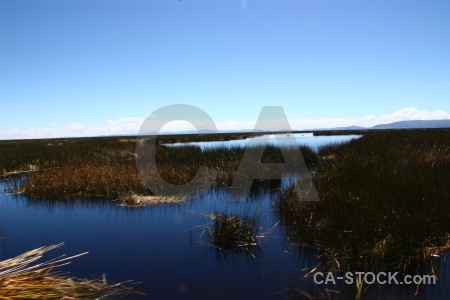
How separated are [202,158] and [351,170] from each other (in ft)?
26.2

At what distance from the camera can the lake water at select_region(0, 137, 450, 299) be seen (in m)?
4.51

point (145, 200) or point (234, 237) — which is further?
point (145, 200)

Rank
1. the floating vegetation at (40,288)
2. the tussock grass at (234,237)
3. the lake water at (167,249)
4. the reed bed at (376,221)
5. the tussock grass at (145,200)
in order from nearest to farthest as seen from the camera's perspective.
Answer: the floating vegetation at (40,288)
the lake water at (167,249)
the reed bed at (376,221)
the tussock grass at (234,237)
the tussock grass at (145,200)

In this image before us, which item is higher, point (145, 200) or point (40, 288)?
point (40, 288)

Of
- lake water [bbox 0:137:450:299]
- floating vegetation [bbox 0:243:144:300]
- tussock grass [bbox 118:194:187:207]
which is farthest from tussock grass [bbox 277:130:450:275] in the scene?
floating vegetation [bbox 0:243:144:300]

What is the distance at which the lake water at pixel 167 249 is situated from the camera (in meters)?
4.51

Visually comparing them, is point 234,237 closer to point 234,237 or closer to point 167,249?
point 234,237

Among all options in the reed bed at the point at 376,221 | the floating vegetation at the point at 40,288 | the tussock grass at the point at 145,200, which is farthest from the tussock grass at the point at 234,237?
the tussock grass at the point at 145,200

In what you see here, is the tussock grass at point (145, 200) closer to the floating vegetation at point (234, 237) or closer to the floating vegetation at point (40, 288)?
the floating vegetation at point (234, 237)

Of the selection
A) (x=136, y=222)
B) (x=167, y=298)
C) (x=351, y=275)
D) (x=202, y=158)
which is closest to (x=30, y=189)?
(x=136, y=222)

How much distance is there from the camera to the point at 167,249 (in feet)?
19.9

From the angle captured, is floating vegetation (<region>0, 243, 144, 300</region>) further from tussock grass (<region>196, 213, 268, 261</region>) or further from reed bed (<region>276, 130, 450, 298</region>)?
reed bed (<region>276, 130, 450, 298</region>)

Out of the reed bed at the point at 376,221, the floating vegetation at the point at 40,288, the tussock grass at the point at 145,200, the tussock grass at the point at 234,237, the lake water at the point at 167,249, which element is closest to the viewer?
the floating vegetation at the point at 40,288

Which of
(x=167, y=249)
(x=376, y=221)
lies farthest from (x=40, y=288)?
(x=376, y=221)
